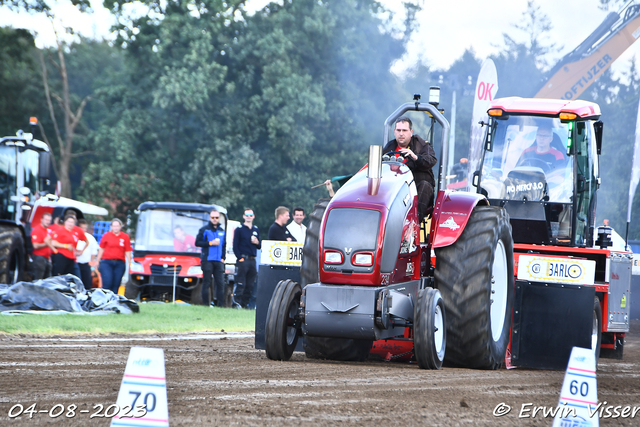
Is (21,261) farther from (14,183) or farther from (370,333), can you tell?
(370,333)

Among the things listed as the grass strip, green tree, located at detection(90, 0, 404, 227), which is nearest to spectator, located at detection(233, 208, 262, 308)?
the grass strip

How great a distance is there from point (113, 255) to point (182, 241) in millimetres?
3989

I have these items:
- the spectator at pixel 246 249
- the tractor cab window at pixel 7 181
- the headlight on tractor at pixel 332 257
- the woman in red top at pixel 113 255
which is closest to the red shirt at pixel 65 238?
the woman in red top at pixel 113 255

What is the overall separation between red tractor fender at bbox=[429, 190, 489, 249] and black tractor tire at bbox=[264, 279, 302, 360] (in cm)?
127

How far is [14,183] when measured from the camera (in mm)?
15508

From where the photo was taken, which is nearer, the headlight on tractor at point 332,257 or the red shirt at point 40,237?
the headlight on tractor at point 332,257

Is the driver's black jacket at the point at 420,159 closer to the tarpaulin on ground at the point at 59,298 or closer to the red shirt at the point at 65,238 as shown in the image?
the tarpaulin on ground at the point at 59,298

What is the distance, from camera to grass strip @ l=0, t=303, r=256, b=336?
9.75 metres

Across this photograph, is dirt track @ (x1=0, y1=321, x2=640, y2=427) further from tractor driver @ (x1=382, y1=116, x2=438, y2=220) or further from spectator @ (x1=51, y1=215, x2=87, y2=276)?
spectator @ (x1=51, y1=215, x2=87, y2=276)

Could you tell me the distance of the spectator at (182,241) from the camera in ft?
63.1

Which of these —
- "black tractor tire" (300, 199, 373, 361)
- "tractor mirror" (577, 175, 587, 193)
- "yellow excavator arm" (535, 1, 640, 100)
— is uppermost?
"yellow excavator arm" (535, 1, 640, 100)

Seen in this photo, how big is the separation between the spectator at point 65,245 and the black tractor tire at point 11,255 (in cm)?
63

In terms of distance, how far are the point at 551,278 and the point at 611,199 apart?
34935 mm

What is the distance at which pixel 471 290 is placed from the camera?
6.89 metres
